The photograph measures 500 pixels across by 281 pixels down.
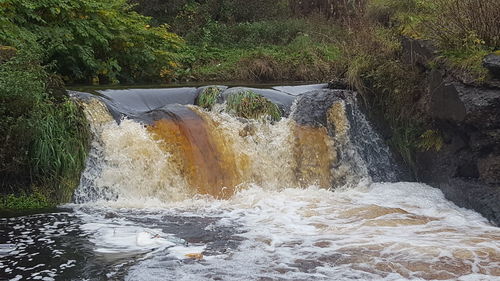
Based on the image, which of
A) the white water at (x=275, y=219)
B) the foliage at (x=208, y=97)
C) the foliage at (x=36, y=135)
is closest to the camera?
the white water at (x=275, y=219)

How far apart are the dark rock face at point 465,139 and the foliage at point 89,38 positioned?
6.83 meters

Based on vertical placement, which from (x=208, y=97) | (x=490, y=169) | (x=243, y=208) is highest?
(x=208, y=97)

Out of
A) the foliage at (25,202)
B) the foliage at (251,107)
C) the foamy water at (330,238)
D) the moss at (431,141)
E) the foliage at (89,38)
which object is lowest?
the foamy water at (330,238)

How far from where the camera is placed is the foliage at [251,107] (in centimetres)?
1030

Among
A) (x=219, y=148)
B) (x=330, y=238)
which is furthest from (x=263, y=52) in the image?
(x=330, y=238)

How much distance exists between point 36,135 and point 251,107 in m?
3.68

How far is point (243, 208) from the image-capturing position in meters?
8.14

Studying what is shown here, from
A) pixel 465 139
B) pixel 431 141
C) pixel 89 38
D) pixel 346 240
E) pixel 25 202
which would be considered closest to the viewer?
pixel 346 240

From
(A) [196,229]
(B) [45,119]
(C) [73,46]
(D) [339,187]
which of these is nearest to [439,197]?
(D) [339,187]

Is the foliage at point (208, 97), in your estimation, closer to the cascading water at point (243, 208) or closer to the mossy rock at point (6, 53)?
the cascading water at point (243, 208)

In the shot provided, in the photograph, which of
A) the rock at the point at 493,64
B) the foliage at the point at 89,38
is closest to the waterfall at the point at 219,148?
the foliage at the point at 89,38

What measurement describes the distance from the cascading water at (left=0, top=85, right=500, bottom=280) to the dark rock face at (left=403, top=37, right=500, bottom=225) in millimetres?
261

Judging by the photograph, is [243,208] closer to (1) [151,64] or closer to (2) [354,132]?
(2) [354,132]

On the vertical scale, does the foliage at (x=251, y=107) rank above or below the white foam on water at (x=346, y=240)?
above
